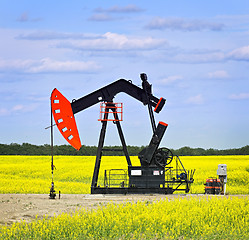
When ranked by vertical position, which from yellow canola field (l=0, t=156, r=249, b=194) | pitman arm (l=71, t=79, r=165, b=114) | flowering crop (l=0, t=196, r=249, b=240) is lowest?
flowering crop (l=0, t=196, r=249, b=240)

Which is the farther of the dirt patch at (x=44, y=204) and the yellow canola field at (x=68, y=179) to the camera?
the yellow canola field at (x=68, y=179)

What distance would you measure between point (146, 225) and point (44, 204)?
6.45 meters

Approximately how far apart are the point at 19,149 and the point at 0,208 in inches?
1706

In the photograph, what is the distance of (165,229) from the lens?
42.1 ft

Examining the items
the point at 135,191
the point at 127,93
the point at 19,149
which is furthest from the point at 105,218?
the point at 19,149

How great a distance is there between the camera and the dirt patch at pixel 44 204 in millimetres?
16516

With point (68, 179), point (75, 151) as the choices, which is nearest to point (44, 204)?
point (68, 179)

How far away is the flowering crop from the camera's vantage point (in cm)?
1256

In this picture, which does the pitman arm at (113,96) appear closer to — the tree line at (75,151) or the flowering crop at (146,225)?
the flowering crop at (146,225)

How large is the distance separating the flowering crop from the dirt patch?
2.04 meters

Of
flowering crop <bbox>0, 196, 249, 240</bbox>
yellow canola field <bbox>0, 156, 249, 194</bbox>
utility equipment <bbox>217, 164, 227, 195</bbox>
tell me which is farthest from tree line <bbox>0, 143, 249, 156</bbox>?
flowering crop <bbox>0, 196, 249, 240</bbox>

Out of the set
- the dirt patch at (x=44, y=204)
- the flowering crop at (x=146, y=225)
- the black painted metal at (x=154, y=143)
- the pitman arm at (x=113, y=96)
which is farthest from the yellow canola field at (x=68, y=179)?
the flowering crop at (x=146, y=225)

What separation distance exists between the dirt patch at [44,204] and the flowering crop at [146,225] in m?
2.04

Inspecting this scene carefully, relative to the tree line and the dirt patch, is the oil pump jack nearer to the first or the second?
the dirt patch
